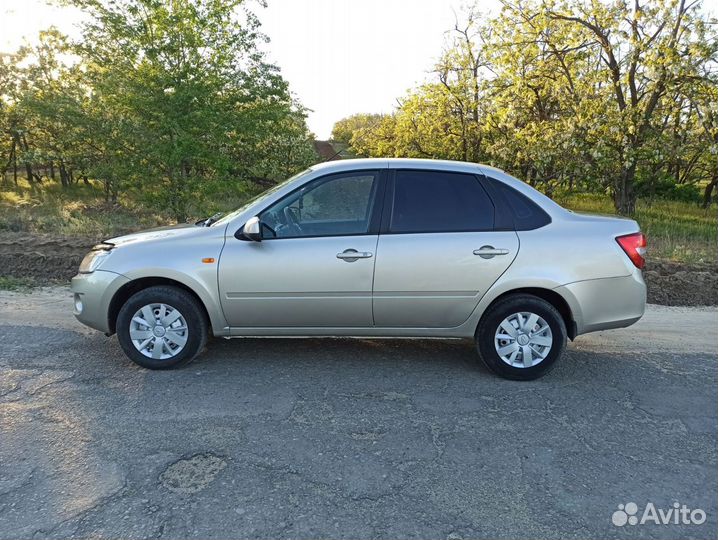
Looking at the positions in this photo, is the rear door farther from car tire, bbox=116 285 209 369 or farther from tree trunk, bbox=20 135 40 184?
tree trunk, bbox=20 135 40 184

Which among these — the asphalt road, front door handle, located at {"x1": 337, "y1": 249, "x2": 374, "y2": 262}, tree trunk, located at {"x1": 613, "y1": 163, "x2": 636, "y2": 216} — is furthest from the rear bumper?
tree trunk, located at {"x1": 613, "y1": 163, "x2": 636, "y2": 216}

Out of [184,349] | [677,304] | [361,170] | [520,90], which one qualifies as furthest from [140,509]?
[520,90]

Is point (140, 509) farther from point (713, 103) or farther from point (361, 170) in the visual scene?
point (713, 103)

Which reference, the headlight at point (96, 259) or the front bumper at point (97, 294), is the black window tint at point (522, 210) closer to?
the front bumper at point (97, 294)

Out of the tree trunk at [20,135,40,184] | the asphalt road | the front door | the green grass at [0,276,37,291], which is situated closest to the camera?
the asphalt road

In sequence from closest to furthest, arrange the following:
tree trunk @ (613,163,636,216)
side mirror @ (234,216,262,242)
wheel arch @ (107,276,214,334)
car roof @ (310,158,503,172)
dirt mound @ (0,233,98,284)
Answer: side mirror @ (234,216,262,242) < wheel arch @ (107,276,214,334) < car roof @ (310,158,503,172) < dirt mound @ (0,233,98,284) < tree trunk @ (613,163,636,216)

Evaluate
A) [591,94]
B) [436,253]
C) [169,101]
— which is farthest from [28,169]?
[436,253]

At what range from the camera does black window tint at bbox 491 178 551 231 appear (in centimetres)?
430

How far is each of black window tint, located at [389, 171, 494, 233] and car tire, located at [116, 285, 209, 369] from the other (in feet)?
6.03

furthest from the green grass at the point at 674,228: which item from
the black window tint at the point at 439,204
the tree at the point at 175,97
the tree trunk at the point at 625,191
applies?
the tree at the point at 175,97

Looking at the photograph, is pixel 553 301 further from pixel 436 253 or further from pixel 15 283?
pixel 15 283

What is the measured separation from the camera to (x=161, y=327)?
4348 mm

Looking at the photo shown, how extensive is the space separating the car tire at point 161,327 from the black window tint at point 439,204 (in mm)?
1837

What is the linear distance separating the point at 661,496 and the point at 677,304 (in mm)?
5117
